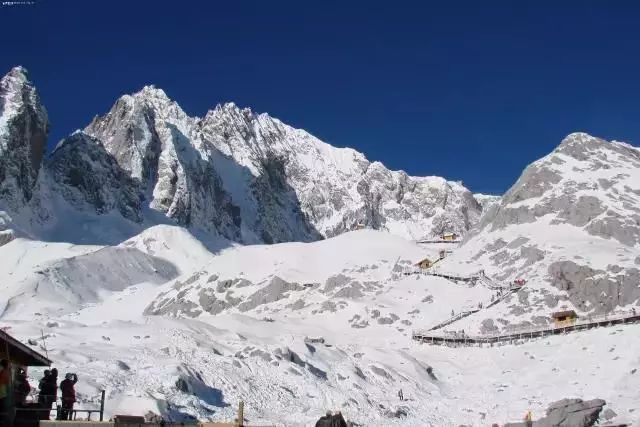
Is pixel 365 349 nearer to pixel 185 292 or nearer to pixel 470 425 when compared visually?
pixel 470 425

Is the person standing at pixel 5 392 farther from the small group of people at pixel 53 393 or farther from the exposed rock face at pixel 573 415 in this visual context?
the exposed rock face at pixel 573 415

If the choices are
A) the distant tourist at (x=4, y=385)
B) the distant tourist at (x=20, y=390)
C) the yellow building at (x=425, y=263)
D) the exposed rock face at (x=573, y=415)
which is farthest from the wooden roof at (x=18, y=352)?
the yellow building at (x=425, y=263)

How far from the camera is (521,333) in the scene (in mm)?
75500

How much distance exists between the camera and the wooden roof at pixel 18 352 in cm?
2134

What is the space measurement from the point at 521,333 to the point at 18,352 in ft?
198

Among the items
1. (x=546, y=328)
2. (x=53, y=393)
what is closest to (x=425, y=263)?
(x=546, y=328)

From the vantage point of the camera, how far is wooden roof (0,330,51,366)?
21344 millimetres

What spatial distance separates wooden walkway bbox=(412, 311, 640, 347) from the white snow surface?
142 centimetres

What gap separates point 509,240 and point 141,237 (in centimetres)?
11940

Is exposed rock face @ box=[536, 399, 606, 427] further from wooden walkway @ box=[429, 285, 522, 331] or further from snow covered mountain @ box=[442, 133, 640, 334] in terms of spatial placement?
wooden walkway @ box=[429, 285, 522, 331]

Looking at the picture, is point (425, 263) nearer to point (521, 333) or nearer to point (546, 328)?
point (521, 333)

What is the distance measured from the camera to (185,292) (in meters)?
115

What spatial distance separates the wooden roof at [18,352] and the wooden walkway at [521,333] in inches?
2295

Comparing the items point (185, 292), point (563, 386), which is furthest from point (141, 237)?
point (563, 386)
